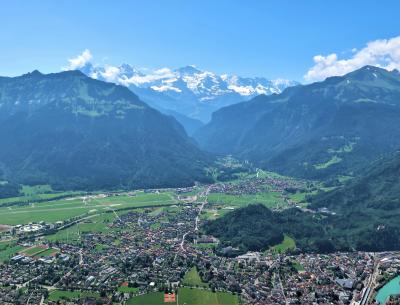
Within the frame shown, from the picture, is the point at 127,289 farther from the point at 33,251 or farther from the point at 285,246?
the point at 285,246

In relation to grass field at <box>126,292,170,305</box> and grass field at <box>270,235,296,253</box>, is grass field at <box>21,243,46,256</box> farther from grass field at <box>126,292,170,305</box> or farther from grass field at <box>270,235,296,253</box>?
grass field at <box>270,235,296,253</box>

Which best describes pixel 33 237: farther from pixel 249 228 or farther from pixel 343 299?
pixel 343 299

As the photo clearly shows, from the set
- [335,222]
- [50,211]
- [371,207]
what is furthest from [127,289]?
[371,207]

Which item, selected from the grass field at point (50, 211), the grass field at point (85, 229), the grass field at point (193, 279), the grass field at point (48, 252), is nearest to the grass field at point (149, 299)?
the grass field at point (193, 279)

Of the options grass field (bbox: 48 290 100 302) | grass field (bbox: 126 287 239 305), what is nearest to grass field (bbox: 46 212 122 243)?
grass field (bbox: 48 290 100 302)

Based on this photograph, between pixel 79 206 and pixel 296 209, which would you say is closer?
pixel 296 209

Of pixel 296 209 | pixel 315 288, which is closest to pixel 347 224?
pixel 296 209

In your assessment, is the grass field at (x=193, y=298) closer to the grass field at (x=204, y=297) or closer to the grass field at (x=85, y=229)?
the grass field at (x=204, y=297)
